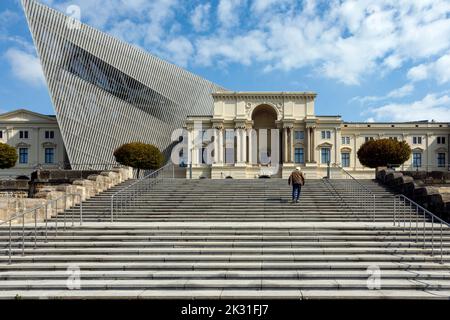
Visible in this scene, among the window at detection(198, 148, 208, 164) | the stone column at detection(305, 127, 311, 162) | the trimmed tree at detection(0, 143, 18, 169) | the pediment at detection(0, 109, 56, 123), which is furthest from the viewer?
the pediment at detection(0, 109, 56, 123)

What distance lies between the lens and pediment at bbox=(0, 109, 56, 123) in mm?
57906

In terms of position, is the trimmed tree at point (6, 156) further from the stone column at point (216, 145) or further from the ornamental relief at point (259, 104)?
the ornamental relief at point (259, 104)

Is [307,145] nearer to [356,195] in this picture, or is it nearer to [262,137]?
[262,137]

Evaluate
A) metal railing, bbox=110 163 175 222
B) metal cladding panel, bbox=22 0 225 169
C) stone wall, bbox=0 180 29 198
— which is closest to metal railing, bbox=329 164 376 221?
metal railing, bbox=110 163 175 222

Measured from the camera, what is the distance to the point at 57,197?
1639 cm

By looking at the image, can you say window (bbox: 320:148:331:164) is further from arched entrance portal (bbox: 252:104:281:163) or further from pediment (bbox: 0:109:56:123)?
pediment (bbox: 0:109:56:123)

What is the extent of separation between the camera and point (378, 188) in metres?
20.4

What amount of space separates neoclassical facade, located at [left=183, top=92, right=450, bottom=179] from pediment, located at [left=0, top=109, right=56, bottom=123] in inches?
829

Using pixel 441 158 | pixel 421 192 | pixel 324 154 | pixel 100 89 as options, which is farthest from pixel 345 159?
pixel 421 192

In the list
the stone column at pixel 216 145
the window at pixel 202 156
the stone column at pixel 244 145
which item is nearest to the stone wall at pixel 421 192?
the stone column at pixel 244 145

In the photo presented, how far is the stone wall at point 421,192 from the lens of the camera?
1448 cm

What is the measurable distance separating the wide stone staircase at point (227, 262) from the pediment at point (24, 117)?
1949 inches

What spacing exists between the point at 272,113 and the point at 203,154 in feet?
37.1
